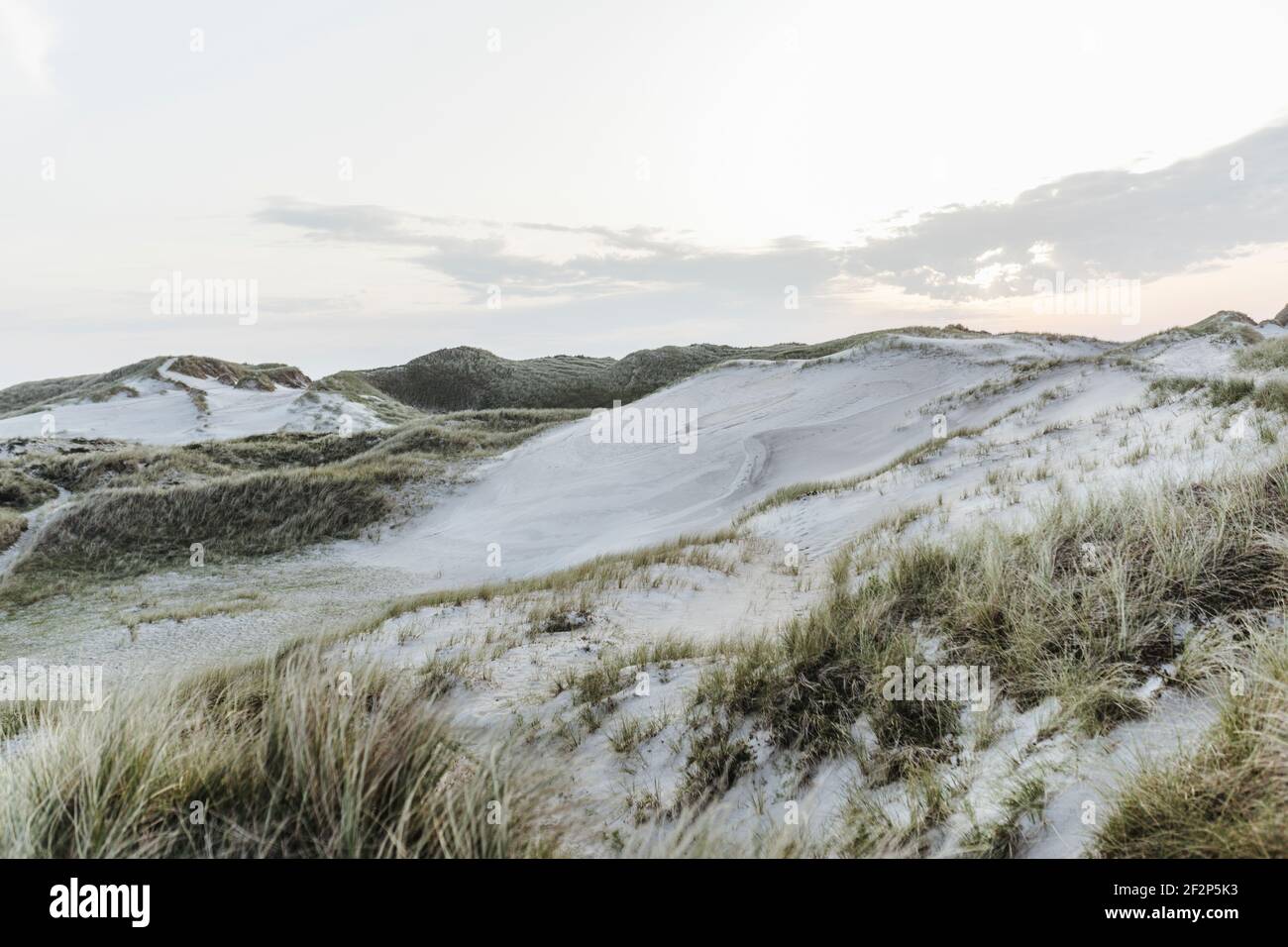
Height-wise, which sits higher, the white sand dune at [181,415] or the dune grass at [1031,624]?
the white sand dune at [181,415]

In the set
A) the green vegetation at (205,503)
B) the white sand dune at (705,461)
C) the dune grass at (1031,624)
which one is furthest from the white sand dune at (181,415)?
the dune grass at (1031,624)

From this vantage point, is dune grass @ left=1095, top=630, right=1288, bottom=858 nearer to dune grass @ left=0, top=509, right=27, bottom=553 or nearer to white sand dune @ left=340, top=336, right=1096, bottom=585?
white sand dune @ left=340, top=336, right=1096, bottom=585

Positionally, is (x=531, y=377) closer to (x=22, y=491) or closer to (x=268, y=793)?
(x=22, y=491)

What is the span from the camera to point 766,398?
2466 cm

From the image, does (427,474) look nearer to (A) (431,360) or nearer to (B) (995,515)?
(B) (995,515)

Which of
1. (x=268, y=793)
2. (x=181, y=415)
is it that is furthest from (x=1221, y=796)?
(x=181, y=415)

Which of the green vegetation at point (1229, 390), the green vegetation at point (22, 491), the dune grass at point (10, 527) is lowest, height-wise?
the dune grass at point (10, 527)

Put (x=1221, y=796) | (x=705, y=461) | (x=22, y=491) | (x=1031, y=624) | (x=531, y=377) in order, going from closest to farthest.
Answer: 1. (x=1221, y=796)
2. (x=1031, y=624)
3. (x=705, y=461)
4. (x=22, y=491)
5. (x=531, y=377)

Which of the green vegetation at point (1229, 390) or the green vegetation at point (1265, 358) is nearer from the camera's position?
the green vegetation at point (1229, 390)

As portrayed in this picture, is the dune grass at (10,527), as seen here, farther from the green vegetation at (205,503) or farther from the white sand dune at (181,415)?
the white sand dune at (181,415)

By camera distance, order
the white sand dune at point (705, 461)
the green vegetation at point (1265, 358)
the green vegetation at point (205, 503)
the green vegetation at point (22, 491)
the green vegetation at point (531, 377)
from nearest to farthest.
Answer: the green vegetation at point (1265, 358)
the green vegetation at point (205, 503)
the white sand dune at point (705, 461)
the green vegetation at point (22, 491)
the green vegetation at point (531, 377)

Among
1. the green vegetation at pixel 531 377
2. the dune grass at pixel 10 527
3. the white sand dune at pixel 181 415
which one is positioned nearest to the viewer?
the dune grass at pixel 10 527
